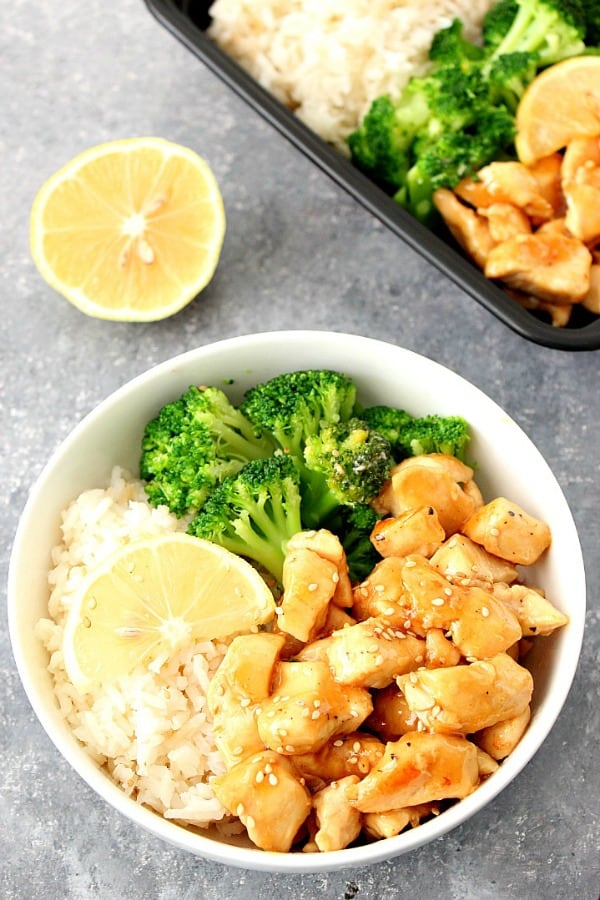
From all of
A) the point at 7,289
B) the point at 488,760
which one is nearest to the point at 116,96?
the point at 7,289

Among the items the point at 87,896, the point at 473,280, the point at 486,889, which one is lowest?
the point at 87,896

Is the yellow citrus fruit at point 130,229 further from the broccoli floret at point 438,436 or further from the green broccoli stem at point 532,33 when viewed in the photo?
the green broccoli stem at point 532,33

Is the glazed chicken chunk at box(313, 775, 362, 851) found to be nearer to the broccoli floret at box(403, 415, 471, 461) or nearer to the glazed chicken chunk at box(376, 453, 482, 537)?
the glazed chicken chunk at box(376, 453, 482, 537)

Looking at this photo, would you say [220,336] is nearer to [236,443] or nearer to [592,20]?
[236,443]

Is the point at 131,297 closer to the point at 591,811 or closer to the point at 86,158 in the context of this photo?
the point at 86,158

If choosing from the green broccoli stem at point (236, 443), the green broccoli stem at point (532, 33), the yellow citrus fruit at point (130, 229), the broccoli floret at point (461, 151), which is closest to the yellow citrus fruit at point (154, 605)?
the green broccoli stem at point (236, 443)

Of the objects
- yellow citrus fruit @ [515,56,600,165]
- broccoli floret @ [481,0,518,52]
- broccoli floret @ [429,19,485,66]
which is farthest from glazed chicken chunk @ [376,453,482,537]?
broccoli floret @ [481,0,518,52]

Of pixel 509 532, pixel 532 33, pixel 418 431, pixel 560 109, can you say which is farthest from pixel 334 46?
pixel 509 532
